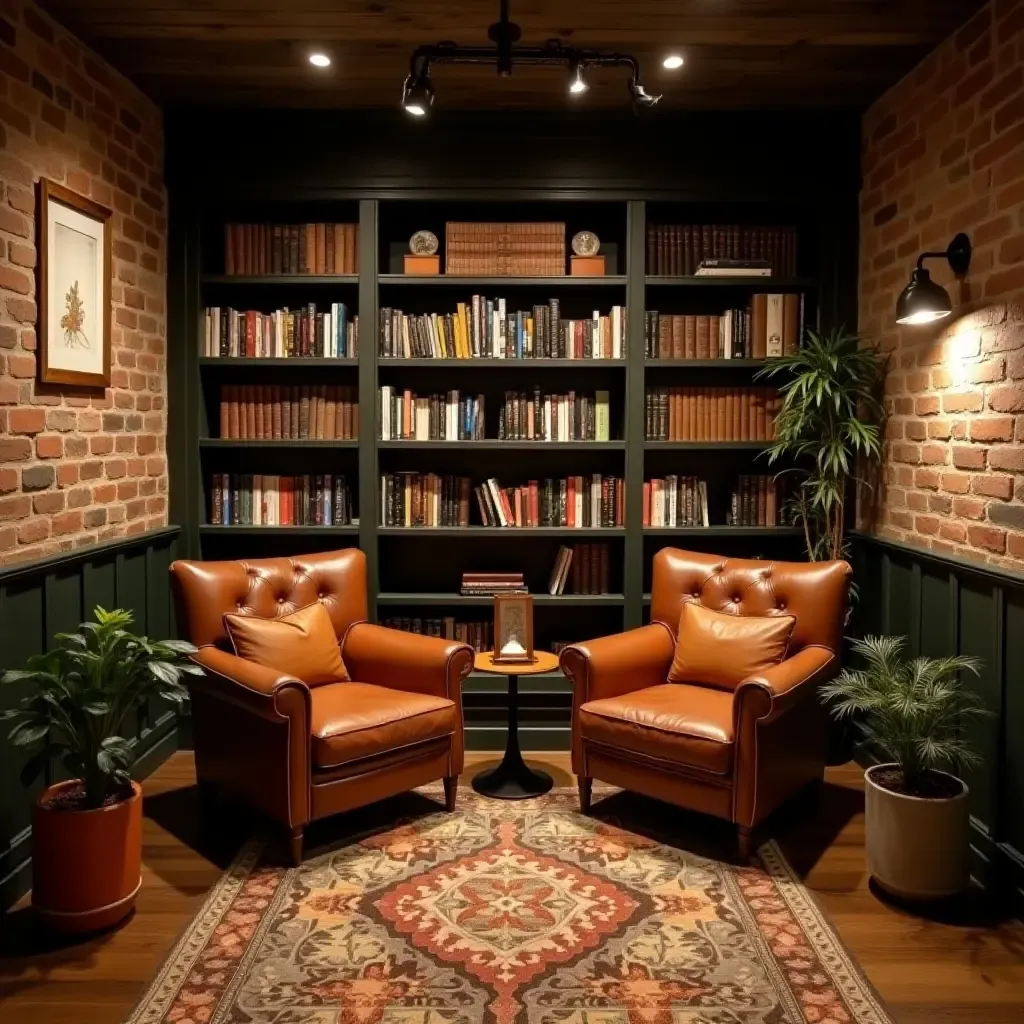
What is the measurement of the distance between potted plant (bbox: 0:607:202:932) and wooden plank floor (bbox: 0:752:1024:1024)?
4.4 inches

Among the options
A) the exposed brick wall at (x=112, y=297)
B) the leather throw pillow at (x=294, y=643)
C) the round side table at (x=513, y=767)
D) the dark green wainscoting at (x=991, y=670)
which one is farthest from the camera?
Result: the round side table at (x=513, y=767)

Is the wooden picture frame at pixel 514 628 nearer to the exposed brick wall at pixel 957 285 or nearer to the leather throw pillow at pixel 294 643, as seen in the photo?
the leather throw pillow at pixel 294 643

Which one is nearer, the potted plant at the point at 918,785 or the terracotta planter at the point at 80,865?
the terracotta planter at the point at 80,865

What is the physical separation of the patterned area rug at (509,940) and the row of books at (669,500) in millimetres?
1451

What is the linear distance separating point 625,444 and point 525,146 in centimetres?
134

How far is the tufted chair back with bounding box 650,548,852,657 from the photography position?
11.1ft

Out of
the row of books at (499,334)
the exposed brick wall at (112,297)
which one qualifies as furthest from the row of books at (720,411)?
the exposed brick wall at (112,297)

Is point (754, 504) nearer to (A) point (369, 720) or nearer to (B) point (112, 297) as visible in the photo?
(A) point (369, 720)

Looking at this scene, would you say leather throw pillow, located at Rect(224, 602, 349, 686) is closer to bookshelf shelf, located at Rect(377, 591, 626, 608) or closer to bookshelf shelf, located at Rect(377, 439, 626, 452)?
bookshelf shelf, located at Rect(377, 591, 626, 608)

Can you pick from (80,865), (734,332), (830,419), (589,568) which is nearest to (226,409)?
(589,568)

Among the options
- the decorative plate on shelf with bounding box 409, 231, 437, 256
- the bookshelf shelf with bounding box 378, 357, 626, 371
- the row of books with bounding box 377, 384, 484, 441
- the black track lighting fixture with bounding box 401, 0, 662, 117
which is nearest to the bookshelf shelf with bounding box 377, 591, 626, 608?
the row of books with bounding box 377, 384, 484, 441

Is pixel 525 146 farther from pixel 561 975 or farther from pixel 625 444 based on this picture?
pixel 561 975

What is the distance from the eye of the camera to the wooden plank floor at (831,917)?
220 cm

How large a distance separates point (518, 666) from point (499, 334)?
57.9 inches
